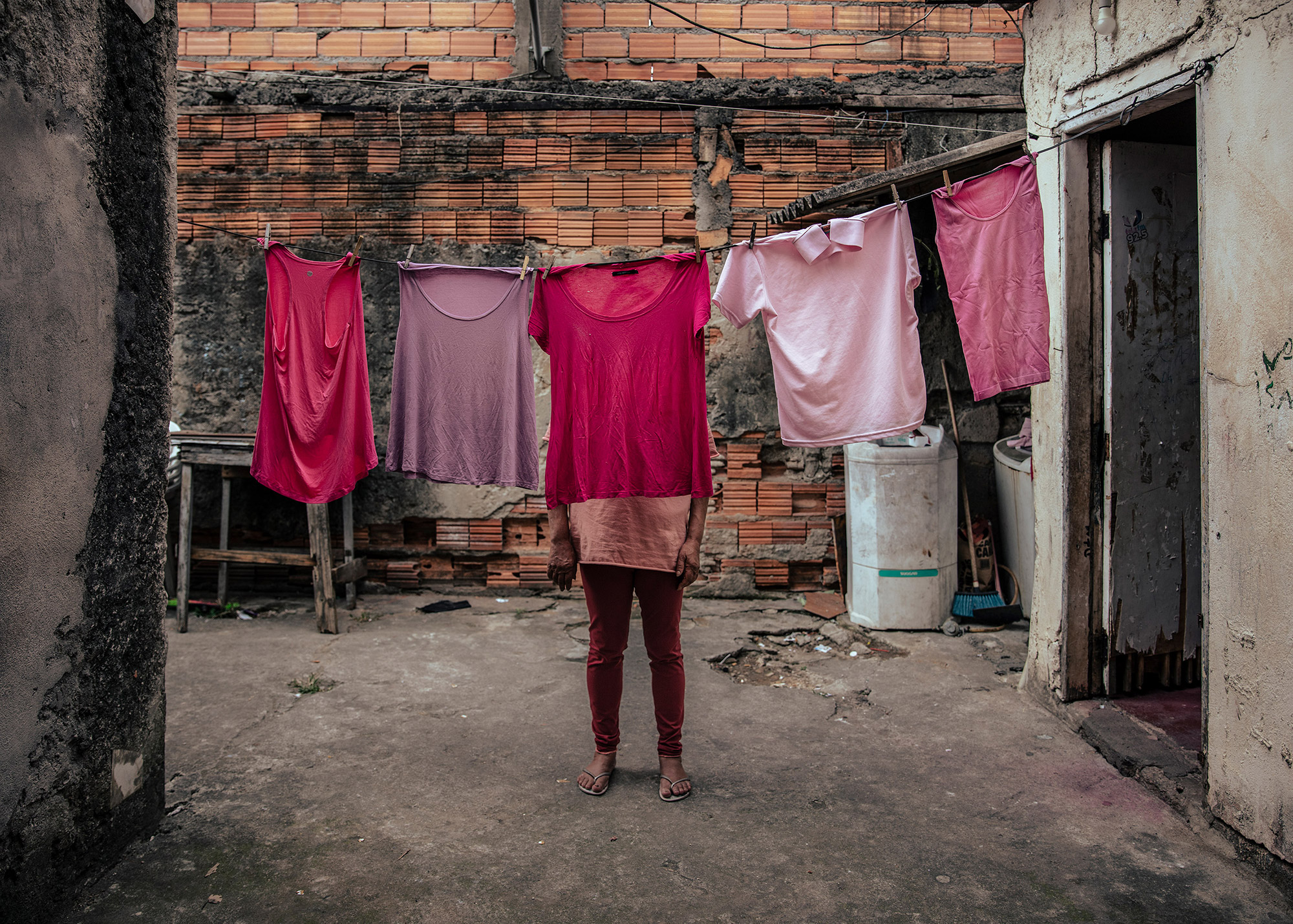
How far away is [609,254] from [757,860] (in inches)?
174

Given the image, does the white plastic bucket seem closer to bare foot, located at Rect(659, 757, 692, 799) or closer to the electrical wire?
bare foot, located at Rect(659, 757, 692, 799)

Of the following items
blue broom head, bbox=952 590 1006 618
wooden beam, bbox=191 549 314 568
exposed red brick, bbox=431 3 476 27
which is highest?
exposed red brick, bbox=431 3 476 27

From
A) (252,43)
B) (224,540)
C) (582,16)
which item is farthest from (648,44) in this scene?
(224,540)

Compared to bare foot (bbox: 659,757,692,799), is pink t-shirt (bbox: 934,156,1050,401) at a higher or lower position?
higher

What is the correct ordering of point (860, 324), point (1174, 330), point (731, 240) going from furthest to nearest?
1. point (731, 240)
2. point (1174, 330)
3. point (860, 324)

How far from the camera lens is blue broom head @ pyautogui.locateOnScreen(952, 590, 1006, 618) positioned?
17.8 feet

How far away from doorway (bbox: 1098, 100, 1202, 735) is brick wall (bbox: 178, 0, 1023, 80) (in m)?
2.72

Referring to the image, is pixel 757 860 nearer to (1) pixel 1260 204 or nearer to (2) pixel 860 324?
(2) pixel 860 324

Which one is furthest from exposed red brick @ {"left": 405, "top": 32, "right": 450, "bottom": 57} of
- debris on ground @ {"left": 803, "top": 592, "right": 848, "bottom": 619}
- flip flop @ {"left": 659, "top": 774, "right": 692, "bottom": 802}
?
flip flop @ {"left": 659, "top": 774, "right": 692, "bottom": 802}

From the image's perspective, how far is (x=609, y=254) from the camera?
6102 millimetres

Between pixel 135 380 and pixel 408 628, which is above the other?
pixel 135 380

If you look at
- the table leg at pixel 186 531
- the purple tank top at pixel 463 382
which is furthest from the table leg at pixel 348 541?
the purple tank top at pixel 463 382

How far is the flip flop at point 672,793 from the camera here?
3164 millimetres

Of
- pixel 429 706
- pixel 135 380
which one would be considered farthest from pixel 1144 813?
pixel 135 380
